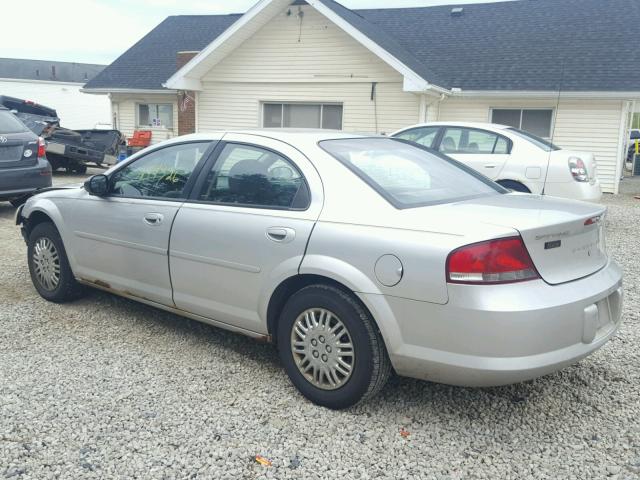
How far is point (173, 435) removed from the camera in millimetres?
3150

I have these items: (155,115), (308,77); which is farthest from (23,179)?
(155,115)

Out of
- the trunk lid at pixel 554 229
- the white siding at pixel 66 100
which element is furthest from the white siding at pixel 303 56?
the white siding at pixel 66 100

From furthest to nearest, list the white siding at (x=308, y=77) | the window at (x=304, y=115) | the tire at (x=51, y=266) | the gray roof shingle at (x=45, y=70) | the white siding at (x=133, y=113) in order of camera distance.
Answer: the gray roof shingle at (x=45, y=70), the white siding at (x=133, y=113), the window at (x=304, y=115), the white siding at (x=308, y=77), the tire at (x=51, y=266)

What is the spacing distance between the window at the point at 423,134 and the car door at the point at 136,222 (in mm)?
5560

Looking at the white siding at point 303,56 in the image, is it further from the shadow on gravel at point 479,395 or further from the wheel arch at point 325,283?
the wheel arch at point 325,283

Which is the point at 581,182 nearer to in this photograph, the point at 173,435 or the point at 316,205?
the point at 316,205

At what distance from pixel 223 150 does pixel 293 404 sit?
1.71 metres

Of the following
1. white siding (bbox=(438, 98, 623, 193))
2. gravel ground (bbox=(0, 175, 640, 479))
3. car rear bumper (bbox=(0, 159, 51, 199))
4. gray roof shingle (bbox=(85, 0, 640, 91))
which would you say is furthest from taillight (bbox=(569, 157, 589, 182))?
car rear bumper (bbox=(0, 159, 51, 199))

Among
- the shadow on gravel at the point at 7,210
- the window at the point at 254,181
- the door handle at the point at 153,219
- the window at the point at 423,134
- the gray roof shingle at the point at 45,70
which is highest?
the gray roof shingle at the point at 45,70

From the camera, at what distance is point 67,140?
15.5m

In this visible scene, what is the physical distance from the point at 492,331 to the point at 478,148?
661 cm

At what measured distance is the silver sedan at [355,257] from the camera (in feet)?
9.59

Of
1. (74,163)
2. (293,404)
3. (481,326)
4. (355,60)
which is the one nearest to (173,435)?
(293,404)

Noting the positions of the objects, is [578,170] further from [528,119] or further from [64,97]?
[64,97]
